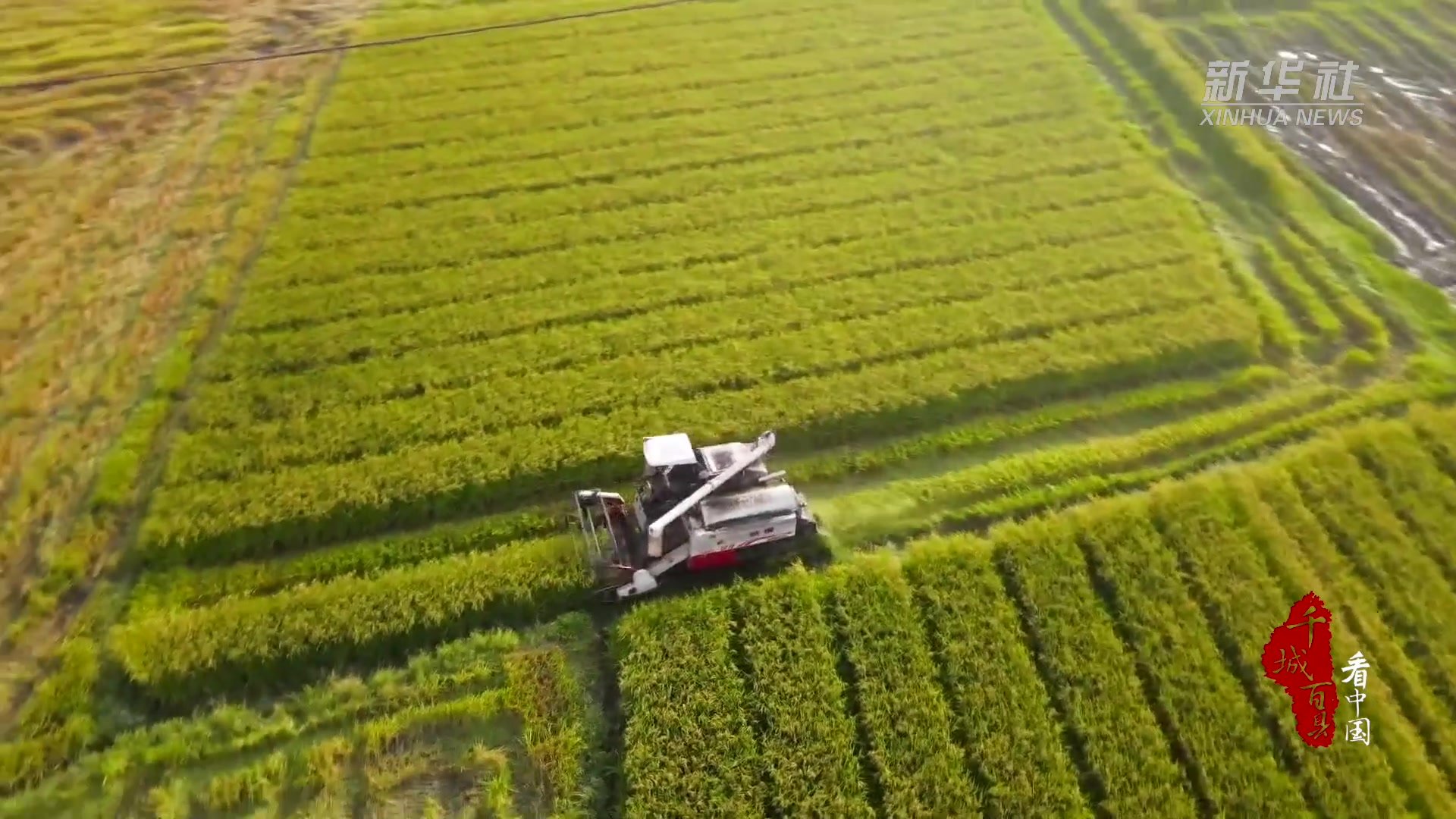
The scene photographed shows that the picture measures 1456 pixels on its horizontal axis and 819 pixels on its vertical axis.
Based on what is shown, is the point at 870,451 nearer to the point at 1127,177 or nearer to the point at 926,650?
the point at 926,650

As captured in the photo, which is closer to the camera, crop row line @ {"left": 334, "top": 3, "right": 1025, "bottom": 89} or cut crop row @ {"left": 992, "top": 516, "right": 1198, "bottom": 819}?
cut crop row @ {"left": 992, "top": 516, "right": 1198, "bottom": 819}

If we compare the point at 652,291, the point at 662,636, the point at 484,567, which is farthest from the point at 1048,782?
the point at 652,291

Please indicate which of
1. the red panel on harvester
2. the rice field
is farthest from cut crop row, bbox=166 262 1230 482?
the red panel on harvester

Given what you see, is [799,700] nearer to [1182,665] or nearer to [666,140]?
[1182,665]

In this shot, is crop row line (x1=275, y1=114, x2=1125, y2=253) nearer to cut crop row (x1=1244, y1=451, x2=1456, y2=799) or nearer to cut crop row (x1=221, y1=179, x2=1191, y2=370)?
cut crop row (x1=221, y1=179, x2=1191, y2=370)

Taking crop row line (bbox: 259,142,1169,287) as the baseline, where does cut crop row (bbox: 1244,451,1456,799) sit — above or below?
below

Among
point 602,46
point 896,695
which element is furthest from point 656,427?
point 602,46
